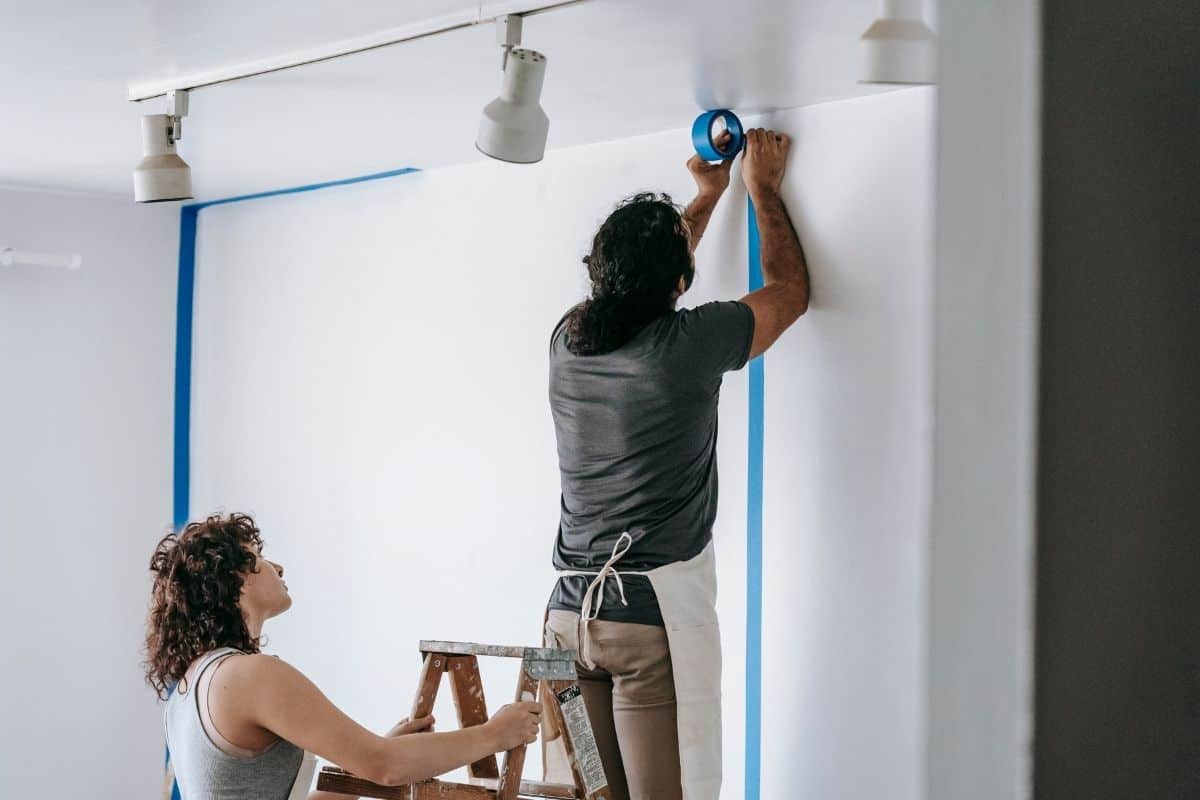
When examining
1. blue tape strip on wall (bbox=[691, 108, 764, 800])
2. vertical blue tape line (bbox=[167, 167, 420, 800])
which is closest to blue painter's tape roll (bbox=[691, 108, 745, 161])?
blue tape strip on wall (bbox=[691, 108, 764, 800])

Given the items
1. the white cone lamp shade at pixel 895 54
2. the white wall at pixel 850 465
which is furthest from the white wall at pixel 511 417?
the white cone lamp shade at pixel 895 54

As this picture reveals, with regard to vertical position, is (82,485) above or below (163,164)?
below

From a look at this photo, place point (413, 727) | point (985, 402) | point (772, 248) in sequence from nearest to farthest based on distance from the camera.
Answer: point (985, 402) < point (413, 727) < point (772, 248)

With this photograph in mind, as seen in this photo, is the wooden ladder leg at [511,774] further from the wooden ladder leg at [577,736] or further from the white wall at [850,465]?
the white wall at [850,465]

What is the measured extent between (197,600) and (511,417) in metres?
1.25

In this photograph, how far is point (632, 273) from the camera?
251 centimetres

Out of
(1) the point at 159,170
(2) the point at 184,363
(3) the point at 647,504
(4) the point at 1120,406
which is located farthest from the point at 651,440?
(2) the point at 184,363

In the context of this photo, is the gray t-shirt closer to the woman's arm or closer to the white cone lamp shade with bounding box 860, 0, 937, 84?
the woman's arm

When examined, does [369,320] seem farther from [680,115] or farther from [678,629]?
[678,629]

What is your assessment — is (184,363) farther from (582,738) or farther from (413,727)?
(582,738)

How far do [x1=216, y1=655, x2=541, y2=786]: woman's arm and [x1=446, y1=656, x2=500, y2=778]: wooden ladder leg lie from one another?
0.27 metres

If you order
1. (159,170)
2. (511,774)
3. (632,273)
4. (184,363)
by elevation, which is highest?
(159,170)

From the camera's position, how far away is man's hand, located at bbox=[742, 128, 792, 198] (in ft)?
9.04

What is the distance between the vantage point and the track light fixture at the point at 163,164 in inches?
109
